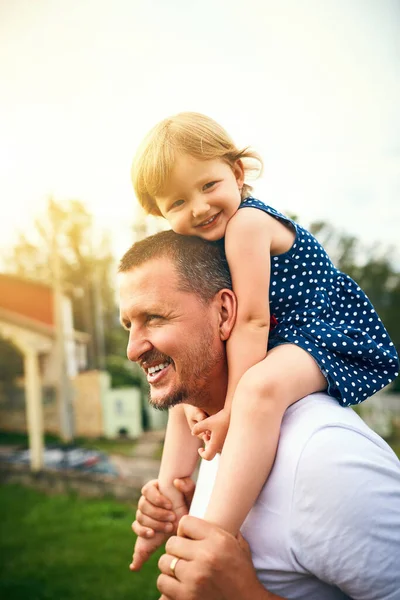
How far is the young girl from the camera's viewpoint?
1272 millimetres

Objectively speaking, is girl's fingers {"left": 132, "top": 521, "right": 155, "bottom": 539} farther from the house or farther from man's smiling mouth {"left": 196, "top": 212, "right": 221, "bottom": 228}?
the house

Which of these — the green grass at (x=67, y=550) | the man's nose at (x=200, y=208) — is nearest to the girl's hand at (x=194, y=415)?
the man's nose at (x=200, y=208)

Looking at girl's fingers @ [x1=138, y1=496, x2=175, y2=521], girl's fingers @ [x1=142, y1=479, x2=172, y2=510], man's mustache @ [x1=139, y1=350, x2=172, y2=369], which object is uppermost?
man's mustache @ [x1=139, y1=350, x2=172, y2=369]

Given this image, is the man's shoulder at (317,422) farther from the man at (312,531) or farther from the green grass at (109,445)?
the green grass at (109,445)

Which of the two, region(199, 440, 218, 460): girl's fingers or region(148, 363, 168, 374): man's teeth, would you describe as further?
region(148, 363, 168, 374): man's teeth

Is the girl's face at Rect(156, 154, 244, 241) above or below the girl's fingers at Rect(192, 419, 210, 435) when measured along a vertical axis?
above

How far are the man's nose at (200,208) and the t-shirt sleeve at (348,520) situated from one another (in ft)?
2.26

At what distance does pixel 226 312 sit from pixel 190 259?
190mm

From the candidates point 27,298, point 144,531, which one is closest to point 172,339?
point 144,531

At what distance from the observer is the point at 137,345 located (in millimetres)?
1536

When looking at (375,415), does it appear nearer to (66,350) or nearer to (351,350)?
(66,350)

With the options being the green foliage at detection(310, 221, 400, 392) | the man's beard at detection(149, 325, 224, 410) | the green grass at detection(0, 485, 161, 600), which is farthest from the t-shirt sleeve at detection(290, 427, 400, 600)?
the green foliage at detection(310, 221, 400, 392)

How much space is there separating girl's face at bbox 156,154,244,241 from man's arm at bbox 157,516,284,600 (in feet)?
2.56

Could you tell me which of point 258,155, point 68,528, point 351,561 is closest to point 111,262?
point 68,528
